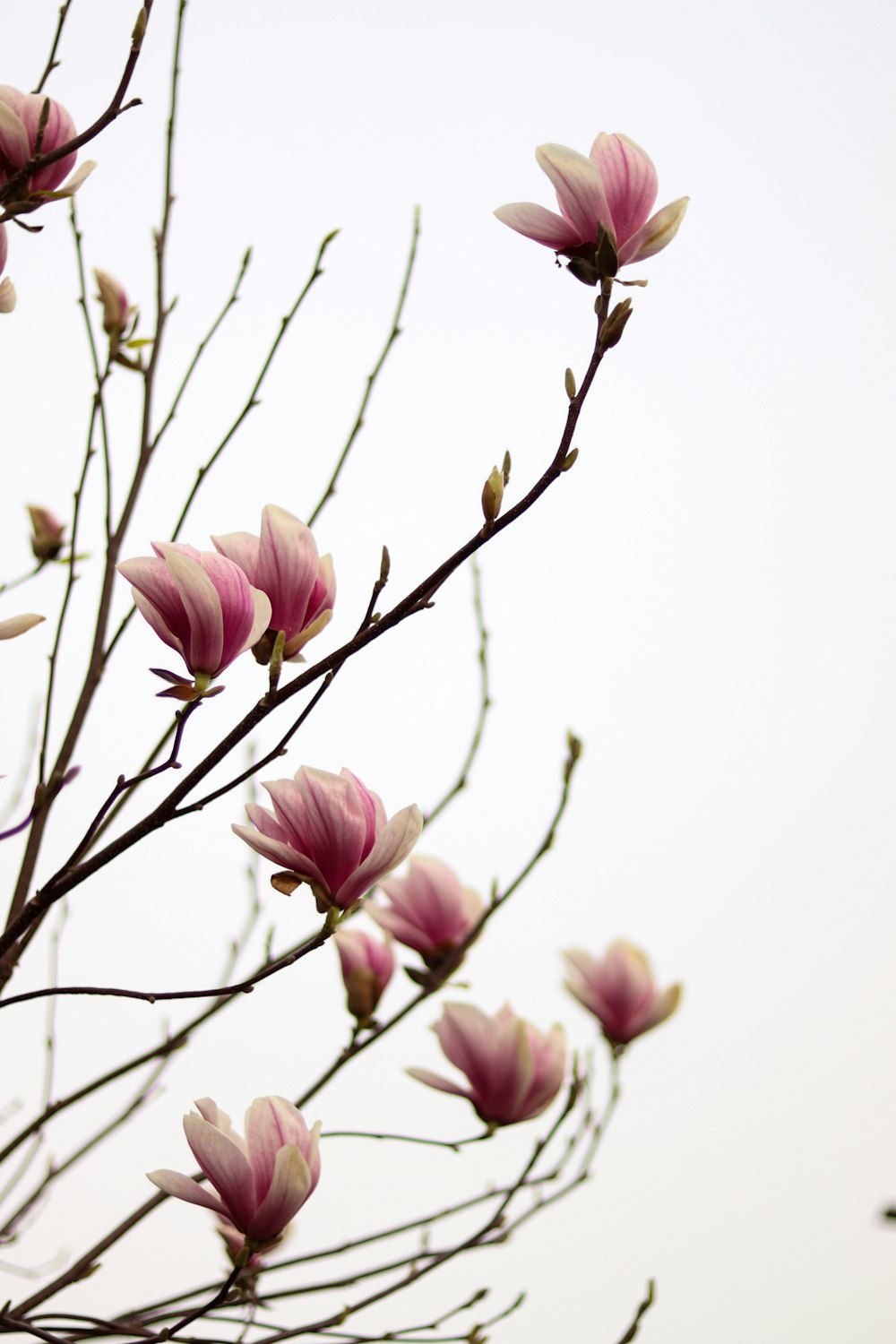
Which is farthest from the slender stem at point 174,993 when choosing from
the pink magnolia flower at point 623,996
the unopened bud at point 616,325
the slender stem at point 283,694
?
the pink magnolia flower at point 623,996

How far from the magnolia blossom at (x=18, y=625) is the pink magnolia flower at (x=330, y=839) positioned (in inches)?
5.0

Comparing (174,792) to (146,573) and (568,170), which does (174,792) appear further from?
(568,170)

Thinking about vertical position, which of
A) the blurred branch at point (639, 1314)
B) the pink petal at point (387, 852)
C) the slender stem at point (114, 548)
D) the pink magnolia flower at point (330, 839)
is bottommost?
the blurred branch at point (639, 1314)

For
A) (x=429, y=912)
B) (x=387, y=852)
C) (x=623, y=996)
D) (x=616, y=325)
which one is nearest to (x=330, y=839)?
(x=387, y=852)

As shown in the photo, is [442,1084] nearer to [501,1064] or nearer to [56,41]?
[501,1064]

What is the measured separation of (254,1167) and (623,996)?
1.70 ft

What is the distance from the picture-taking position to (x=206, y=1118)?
530 mm

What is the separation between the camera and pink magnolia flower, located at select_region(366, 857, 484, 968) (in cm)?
83

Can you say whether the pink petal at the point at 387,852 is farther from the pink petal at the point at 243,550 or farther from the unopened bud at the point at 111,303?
the unopened bud at the point at 111,303

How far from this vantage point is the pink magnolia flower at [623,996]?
98cm

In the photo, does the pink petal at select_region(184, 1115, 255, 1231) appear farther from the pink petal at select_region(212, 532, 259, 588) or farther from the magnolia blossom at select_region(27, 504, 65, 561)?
the magnolia blossom at select_region(27, 504, 65, 561)

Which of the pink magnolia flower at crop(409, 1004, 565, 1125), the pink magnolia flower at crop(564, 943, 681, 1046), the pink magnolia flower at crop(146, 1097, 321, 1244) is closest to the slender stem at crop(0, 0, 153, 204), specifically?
the pink magnolia flower at crop(146, 1097, 321, 1244)

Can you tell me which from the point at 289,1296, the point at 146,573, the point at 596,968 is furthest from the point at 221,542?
the point at 596,968

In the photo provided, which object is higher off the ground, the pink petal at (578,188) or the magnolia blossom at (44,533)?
the magnolia blossom at (44,533)
